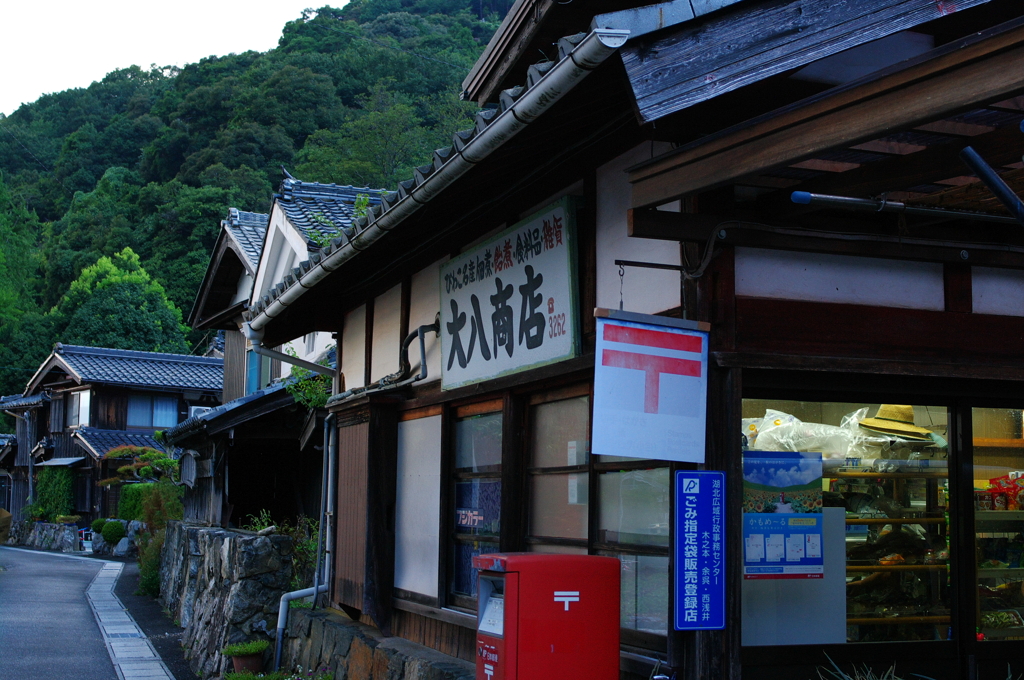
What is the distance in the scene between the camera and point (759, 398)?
6.04 m

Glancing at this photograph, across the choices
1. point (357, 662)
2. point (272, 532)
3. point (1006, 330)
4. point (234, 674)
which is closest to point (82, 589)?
point (272, 532)

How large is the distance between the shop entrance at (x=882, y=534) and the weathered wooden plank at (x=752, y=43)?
1.98 metres

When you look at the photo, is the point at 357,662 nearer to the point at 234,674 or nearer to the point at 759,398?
the point at 234,674

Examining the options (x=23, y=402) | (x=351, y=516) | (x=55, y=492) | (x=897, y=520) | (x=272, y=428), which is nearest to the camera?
(x=897, y=520)

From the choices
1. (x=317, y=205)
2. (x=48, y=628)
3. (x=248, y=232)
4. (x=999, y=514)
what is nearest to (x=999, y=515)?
(x=999, y=514)

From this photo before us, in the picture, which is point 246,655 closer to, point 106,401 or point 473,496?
point 473,496

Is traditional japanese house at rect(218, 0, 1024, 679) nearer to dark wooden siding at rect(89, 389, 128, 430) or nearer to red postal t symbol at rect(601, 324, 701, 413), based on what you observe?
red postal t symbol at rect(601, 324, 701, 413)

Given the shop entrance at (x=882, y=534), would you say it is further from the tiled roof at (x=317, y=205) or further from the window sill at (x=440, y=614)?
the tiled roof at (x=317, y=205)

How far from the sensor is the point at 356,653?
10508 mm

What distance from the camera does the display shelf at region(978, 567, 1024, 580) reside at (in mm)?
6578

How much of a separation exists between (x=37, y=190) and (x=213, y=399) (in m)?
36.5

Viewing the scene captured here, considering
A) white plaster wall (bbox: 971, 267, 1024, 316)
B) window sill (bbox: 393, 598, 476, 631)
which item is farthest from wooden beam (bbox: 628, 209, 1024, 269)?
window sill (bbox: 393, 598, 476, 631)

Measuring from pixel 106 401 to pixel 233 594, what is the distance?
31248 mm

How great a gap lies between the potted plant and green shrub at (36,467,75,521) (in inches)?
1378
